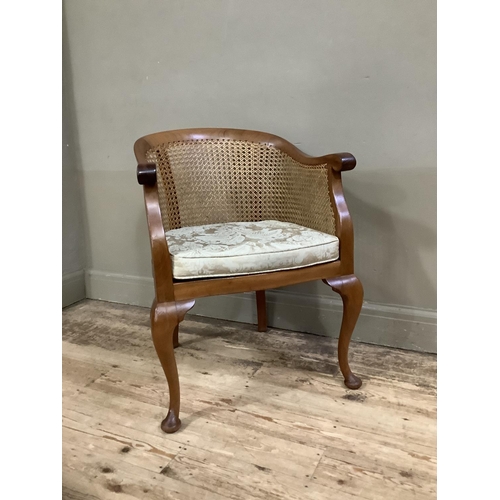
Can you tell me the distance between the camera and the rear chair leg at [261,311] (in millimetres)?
1909

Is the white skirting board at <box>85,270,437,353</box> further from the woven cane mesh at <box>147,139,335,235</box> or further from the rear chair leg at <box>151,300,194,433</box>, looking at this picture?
the rear chair leg at <box>151,300,194,433</box>

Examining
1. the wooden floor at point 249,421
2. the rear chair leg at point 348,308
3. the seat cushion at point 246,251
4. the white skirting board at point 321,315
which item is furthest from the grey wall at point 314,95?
the seat cushion at point 246,251

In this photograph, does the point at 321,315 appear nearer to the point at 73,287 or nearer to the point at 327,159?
the point at 327,159

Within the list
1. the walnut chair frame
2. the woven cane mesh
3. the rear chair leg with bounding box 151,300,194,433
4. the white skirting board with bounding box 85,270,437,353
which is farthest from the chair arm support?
the white skirting board with bounding box 85,270,437,353

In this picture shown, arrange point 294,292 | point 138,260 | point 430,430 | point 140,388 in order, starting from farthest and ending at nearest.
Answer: point 138,260, point 294,292, point 140,388, point 430,430

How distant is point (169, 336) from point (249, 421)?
0.37 meters

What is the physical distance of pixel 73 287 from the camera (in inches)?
94.0

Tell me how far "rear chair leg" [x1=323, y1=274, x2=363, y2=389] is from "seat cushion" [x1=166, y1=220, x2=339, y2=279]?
3.6 inches

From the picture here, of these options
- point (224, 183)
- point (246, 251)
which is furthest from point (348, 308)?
point (224, 183)

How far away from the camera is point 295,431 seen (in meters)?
1.29

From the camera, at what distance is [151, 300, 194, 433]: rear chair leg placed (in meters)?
1.24
